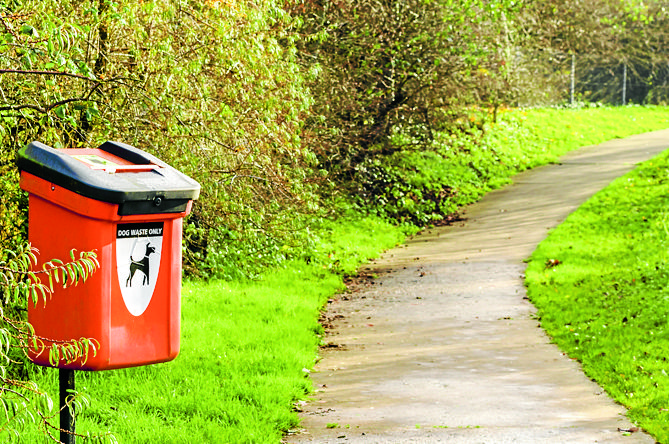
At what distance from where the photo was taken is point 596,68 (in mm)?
33781

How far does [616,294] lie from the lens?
389 inches

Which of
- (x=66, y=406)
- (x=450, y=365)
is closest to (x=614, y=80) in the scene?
(x=450, y=365)

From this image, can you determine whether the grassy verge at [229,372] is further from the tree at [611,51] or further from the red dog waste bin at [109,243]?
the tree at [611,51]

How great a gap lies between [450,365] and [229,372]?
6.32 feet

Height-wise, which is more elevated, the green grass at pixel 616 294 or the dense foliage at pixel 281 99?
the dense foliage at pixel 281 99

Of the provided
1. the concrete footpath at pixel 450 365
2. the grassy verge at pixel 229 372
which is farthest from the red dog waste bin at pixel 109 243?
the concrete footpath at pixel 450 365

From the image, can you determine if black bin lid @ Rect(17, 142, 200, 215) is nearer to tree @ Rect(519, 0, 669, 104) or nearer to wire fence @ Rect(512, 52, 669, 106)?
tree @ Rect(519, 0, 669, 104)

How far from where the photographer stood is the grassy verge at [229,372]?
219 inches

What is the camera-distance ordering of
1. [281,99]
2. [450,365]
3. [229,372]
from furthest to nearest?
[281,99] → [450,365] → [229,372]

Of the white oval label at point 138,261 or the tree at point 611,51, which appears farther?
the tree at point 611,51

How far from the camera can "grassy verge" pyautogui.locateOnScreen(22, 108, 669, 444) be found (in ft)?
18.2

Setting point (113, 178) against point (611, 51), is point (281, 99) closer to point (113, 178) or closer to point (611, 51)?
point (113, 178)

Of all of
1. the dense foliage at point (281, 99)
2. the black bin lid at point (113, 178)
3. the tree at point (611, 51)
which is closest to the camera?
the black bin lid at point (113, 178)

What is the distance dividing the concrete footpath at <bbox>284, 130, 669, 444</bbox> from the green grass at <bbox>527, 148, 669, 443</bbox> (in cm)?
21
